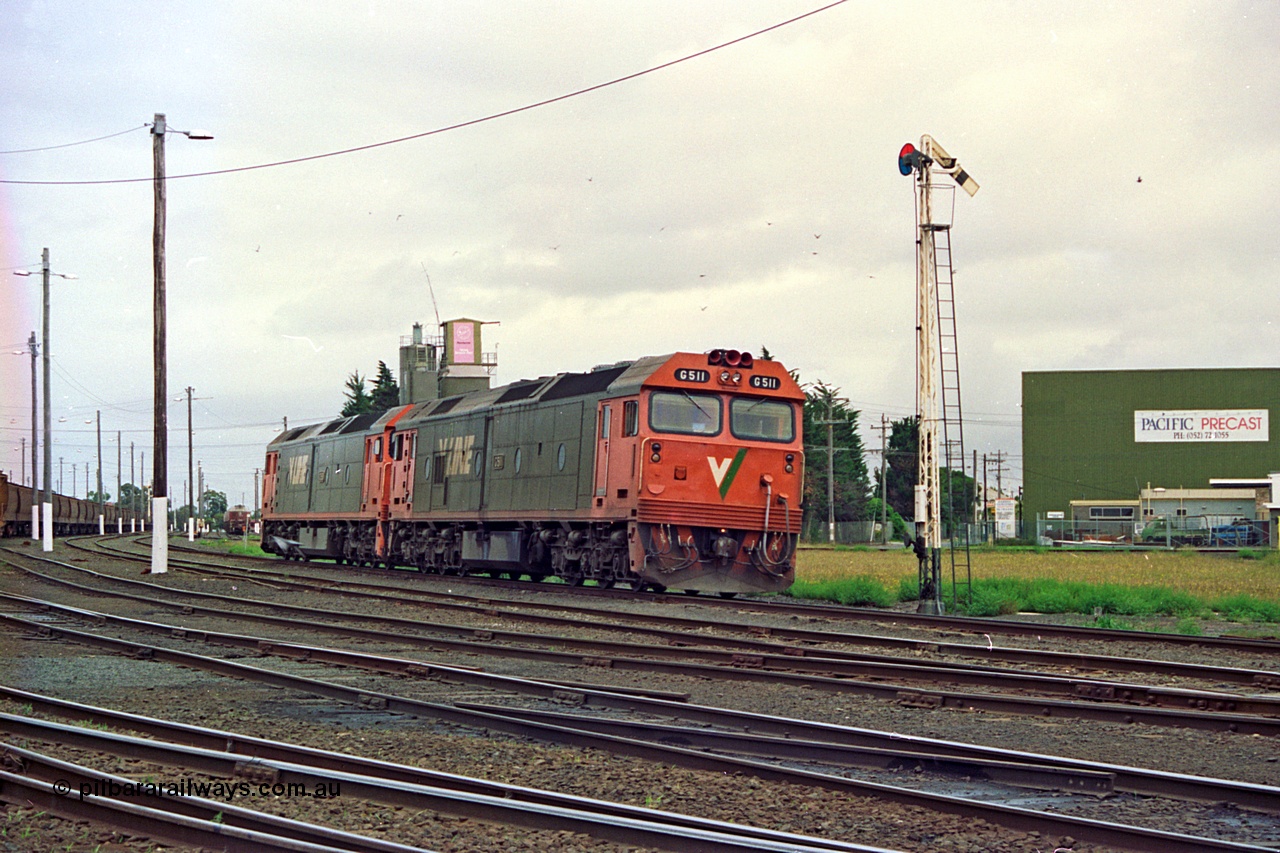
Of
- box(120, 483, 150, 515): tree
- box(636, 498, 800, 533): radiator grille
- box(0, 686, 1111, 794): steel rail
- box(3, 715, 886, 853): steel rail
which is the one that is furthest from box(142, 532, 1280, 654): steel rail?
box(120, 483, 150, 515): tree

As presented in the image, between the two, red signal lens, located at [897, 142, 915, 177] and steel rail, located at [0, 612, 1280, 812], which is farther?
red signal lens, located at [897, 142, 915, 177]

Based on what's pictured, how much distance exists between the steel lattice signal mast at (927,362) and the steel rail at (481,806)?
14039 millimetres

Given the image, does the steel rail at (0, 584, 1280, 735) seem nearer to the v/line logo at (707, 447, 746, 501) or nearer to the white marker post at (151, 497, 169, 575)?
the v/line logo at (707, 447, 746, 501)

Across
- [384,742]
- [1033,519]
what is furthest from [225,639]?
[1033,519]

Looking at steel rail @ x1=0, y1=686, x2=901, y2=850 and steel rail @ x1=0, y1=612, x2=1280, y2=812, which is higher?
steel rail @ x1=0, y1=686, x2=901, y2=850

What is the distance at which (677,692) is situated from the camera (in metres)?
11.4

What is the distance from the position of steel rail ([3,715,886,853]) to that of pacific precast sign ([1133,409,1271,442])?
260 feet

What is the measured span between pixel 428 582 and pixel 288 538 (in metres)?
16.5

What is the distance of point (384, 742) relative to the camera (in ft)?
29.3

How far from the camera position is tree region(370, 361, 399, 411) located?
9688 centimetres

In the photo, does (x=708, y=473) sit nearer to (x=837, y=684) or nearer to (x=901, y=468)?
(x=837, y=684)

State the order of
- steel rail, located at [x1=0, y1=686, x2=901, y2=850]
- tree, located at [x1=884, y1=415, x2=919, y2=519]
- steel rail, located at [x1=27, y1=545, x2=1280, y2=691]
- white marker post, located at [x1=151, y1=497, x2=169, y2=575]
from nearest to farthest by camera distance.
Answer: steel rail, located at [x1=0, y1=686, x2=901, y2=850]
steel rail, located at [x1=27, y1=545, x2=1280, y2=691]
white marker post, located at [x1=151, y1=497, x2=169, y2=575]
tree, located at [x1=884, y1=415, x2=919, y2=519]

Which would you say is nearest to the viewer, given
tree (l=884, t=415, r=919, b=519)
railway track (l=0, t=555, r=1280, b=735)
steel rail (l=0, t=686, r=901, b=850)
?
steel rail (l=0, t=686, r=901, b=850)

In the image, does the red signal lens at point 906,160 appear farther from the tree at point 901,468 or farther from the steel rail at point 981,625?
the tree at point 901,468
